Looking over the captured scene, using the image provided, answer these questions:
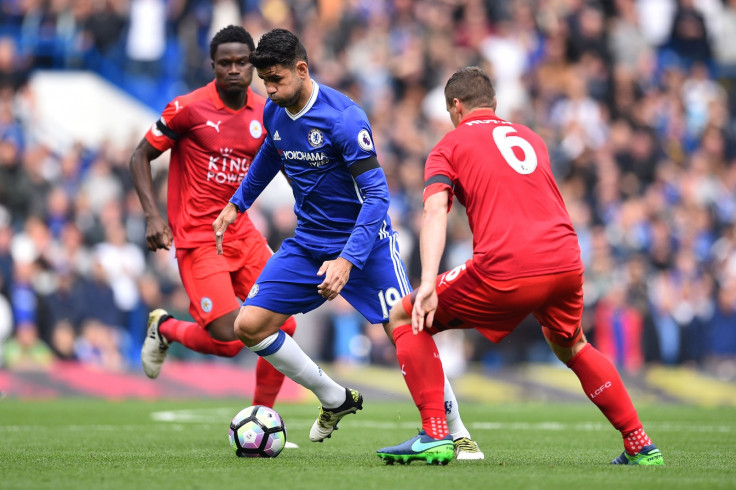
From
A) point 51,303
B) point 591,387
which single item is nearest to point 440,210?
point 591,387

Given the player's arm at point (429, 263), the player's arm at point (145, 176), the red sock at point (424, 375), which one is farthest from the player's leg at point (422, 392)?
the player's arm at point (145, 176)

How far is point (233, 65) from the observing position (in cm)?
880

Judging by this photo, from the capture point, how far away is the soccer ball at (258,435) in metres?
7.59

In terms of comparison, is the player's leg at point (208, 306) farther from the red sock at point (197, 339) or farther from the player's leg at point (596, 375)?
the player's leg at point (596, 375)

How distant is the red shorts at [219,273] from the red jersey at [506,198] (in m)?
2.72

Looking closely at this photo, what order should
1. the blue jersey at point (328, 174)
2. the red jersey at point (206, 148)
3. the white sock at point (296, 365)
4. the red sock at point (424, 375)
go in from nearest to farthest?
the red sock at point (424, 375), the blue jersey at point (328, 174), the white sock at point (296, 365), the red jersey at point (206, 148)

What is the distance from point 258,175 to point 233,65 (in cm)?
121

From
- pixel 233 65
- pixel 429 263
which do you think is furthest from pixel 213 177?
pixel 429 263

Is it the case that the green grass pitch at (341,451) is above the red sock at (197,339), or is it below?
below

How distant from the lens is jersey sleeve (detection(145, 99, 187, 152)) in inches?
348

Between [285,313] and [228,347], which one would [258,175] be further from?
[228,347]

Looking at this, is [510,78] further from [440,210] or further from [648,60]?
[440,210]

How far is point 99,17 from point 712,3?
1288 centimetres

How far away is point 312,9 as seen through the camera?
22094 mm
